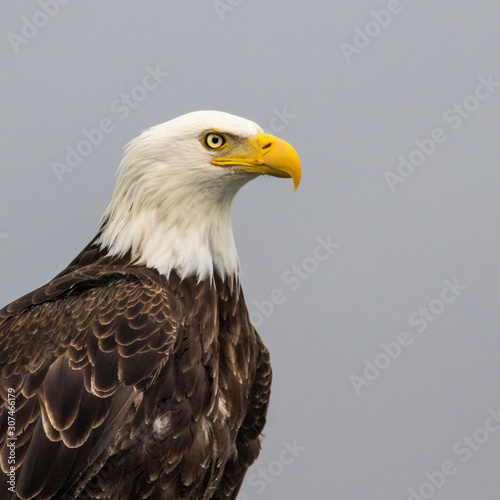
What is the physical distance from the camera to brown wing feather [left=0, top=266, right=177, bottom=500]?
13.7 feet

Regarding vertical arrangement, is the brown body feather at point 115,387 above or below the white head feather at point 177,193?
below

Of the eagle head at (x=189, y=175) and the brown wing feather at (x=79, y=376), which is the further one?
the eagle head at (x=189, y=175)

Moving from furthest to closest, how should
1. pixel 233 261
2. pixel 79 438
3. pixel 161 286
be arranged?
pixel 233 261, pixel 161 286, pixel 79 438

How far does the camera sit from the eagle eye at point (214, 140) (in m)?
4.57

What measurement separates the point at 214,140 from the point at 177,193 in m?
0.35

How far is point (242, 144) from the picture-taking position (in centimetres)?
459

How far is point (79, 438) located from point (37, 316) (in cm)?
69

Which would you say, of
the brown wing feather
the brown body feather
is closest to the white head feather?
the brown body feather

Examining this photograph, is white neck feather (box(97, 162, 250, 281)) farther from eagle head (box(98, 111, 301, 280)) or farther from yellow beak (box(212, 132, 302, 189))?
yellow beak (box(212, 132, 302, 189))

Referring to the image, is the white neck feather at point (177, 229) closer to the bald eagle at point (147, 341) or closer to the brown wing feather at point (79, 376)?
the bald eagle at point (147, 341)

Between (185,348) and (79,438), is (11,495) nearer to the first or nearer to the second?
(79,438)

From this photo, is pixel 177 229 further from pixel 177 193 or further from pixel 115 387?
pixel 115 387

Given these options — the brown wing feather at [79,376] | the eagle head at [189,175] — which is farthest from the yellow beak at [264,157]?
the brown wing feather at [79,376]

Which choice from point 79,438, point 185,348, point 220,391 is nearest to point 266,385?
point 220,391
